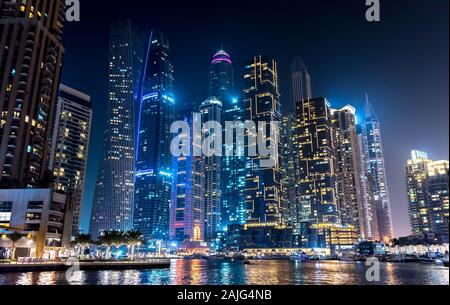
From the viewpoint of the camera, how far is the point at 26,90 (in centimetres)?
11688

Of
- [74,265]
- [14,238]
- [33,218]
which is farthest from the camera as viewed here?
[33,218]

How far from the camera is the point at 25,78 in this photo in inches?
4624

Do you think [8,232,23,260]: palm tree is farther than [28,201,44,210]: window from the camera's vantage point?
No

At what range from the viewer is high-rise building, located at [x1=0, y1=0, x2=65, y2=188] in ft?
368

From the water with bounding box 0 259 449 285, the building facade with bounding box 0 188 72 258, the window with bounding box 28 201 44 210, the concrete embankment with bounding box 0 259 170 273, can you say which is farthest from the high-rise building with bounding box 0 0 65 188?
the water with bounding box 0 259 449 285

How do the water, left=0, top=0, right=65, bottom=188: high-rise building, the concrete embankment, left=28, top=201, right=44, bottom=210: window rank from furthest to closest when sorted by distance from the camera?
left=0, top=0, right=65, bottom=188: high-rise building → left=28, top=201, right=44, bottom=210: window → the concrete embankment → the water

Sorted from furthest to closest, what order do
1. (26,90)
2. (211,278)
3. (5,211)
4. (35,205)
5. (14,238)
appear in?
(26,90)
(35,205)
(5,211)
(14,238)
(211,278)

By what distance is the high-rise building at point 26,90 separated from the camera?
11225 cm

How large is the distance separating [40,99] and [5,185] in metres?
32.6

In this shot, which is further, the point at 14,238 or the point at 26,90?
A: the point at 26,90

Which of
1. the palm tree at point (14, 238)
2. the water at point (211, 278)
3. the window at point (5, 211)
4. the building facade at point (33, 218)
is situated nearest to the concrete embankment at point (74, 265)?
the water at point (211, 278)

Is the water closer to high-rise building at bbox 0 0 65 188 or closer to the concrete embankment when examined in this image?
the concrete embankment

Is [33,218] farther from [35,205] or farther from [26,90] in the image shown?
[26,90]

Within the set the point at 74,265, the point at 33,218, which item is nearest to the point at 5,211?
the point at 33,218
